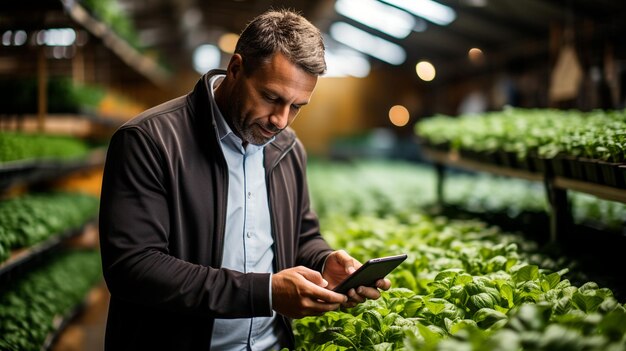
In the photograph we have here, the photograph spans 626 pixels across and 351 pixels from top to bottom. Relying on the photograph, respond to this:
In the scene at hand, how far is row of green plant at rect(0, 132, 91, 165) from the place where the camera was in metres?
3.54

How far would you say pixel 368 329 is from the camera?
1.77 metres

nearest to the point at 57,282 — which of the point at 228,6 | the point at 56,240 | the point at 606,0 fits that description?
the point at 56,240

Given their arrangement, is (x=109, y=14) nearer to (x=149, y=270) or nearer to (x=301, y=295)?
(x=149, y=270)

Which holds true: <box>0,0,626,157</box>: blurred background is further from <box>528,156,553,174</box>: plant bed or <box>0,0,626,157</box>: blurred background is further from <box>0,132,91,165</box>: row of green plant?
<box>528,156,553,174</box>: plant bed

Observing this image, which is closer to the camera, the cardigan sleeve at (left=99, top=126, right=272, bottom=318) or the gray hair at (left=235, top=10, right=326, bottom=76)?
the cardigan sleeve at (left=99, top=126, right=272, bottom=318)

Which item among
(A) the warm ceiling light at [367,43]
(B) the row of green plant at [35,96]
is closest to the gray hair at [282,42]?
(B) the row of green plant at [35,96]

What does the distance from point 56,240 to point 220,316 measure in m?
2.80

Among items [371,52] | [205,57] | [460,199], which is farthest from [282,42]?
[205,57]

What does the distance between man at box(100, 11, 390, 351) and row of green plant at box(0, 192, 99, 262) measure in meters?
1.60

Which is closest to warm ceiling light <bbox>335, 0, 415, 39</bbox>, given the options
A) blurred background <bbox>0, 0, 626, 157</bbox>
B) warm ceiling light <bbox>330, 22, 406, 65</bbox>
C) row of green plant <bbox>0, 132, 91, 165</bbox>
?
blurred background <bbox>0, 0, 626, 157</bbox>

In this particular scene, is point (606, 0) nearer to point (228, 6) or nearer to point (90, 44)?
point (90, 44)

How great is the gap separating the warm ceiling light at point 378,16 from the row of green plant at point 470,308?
862 cm

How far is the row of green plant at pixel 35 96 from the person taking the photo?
5.09 metres

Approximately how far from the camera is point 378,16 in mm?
12719
